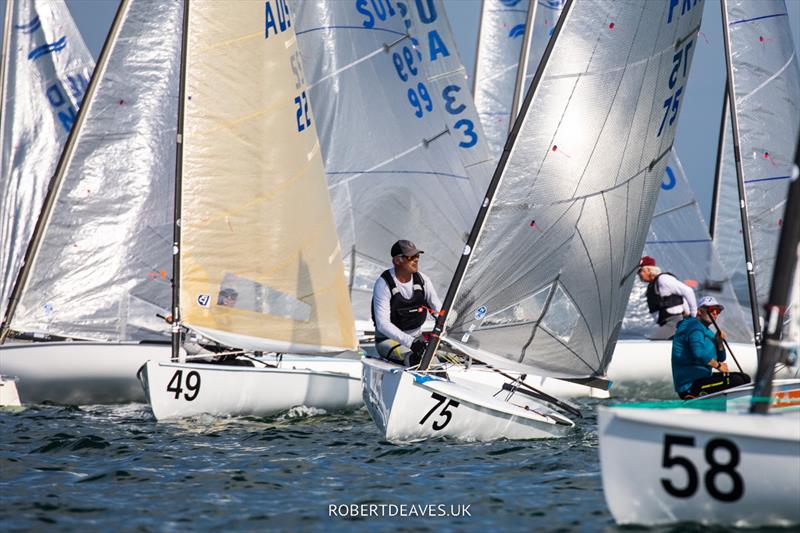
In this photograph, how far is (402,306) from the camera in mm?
10984

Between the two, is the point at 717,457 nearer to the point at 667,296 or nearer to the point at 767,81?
the point at 667,296

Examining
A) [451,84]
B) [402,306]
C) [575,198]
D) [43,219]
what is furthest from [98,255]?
[575,198]

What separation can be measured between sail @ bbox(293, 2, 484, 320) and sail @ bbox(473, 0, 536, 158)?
4.94 m

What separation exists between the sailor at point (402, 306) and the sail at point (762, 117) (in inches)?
264

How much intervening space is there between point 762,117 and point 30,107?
9621 millimetres

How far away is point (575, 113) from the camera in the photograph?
9.82 metres

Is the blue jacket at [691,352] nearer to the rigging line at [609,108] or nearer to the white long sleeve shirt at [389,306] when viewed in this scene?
the rigging line at [609,108]

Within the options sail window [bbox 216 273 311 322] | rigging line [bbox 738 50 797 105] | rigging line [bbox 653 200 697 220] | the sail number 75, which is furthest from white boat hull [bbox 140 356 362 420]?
rigging line [bbox 738 50 797 105]

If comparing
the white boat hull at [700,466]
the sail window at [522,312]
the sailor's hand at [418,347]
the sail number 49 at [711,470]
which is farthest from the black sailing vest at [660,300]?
the sail number 49 at [711,470]

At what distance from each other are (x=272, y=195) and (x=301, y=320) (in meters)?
1.26

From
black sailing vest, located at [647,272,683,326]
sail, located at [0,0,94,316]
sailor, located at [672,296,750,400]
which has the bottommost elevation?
sailor, located at [672,296,750,400]

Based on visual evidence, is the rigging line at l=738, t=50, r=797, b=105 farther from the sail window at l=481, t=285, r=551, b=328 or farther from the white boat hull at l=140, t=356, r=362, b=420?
the sail window at l=481, t=285, r=551, b=328

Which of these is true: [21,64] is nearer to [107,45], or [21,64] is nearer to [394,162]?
[107,45]

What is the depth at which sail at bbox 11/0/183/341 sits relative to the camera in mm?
12977
